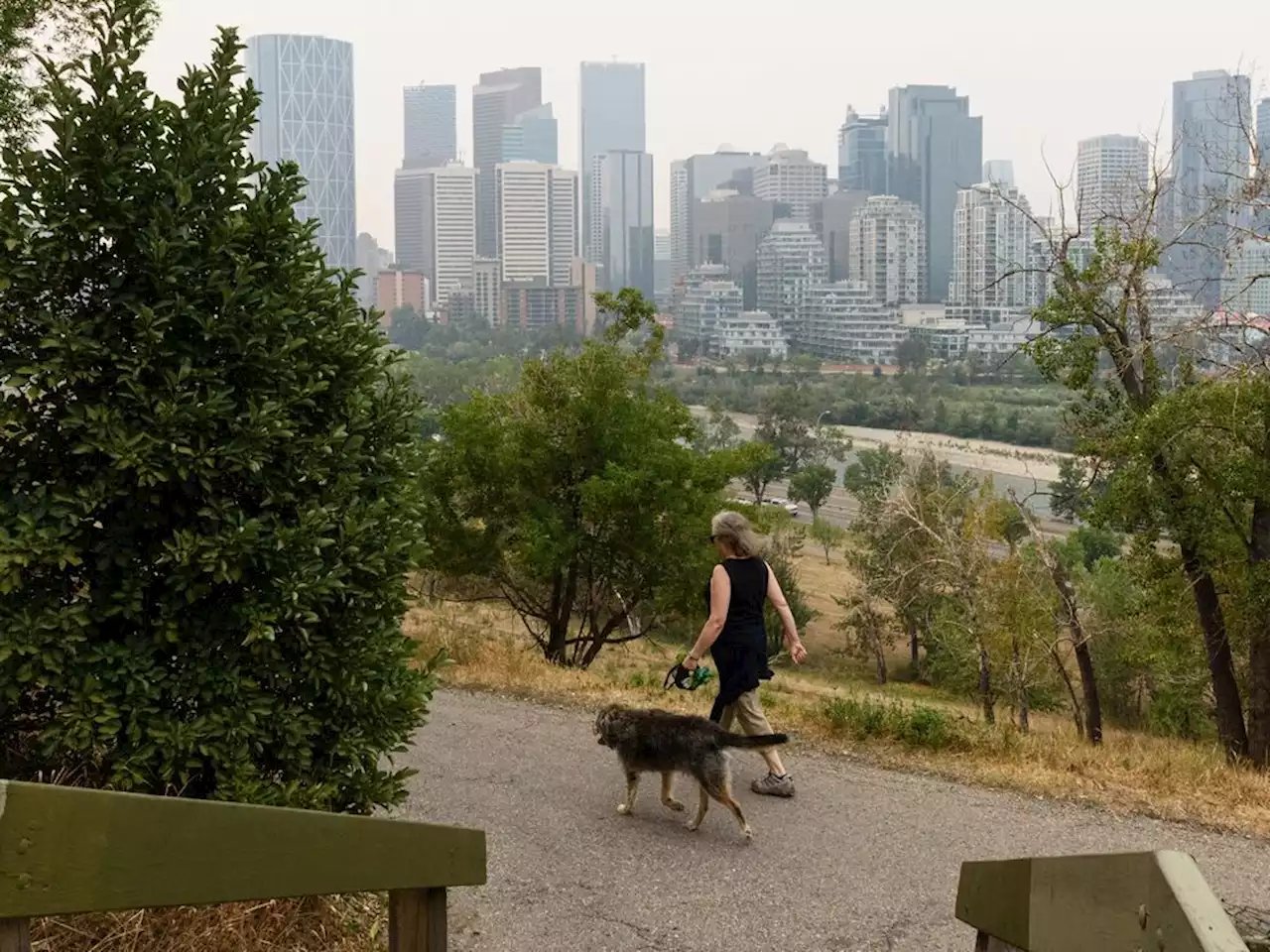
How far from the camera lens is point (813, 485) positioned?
2813 inches

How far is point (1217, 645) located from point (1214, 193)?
6.17m

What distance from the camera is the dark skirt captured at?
7008 mm

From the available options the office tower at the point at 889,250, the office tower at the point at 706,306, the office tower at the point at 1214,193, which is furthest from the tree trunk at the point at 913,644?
the office tower at the point at 889,250

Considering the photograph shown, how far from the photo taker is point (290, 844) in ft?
6.61

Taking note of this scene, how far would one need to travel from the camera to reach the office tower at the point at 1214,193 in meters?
16.3

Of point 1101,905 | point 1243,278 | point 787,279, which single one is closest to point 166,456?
point 1101,905

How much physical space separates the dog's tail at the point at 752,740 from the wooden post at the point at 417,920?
13.3 feet

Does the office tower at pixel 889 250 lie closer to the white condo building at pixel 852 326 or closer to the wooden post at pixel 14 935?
the white condo building at pixel 852 326

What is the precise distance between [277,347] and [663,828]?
11.7 ft

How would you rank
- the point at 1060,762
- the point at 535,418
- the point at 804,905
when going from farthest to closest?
the point at 535,418
the point at 1060,762
the point at 804,905

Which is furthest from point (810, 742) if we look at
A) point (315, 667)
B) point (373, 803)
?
point (315, 667)

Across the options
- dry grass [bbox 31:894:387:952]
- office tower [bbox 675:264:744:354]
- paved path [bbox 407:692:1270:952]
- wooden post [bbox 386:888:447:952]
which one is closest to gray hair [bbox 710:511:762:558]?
paved path [bbox 407:692:1270:952]

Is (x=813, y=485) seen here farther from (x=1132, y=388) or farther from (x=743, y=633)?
(x=743, y=633)

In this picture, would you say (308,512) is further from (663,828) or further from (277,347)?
(663,828)
